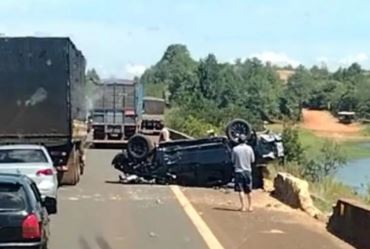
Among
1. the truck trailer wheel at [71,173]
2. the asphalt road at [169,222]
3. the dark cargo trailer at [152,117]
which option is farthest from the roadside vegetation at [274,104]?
Result: the truck trailer wheel at [71,173]

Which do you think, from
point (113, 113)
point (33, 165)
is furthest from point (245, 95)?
point (33, 165)

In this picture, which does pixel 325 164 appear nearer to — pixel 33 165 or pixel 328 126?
pixel 33 165

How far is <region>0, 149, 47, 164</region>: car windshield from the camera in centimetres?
2236

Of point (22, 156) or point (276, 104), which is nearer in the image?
point (22, 156)

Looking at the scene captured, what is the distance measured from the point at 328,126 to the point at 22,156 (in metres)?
65.2

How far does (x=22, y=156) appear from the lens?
893 inches

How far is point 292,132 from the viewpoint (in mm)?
38156

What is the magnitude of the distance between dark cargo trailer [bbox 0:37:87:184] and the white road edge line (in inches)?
146

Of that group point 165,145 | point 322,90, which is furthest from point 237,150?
point 322,90

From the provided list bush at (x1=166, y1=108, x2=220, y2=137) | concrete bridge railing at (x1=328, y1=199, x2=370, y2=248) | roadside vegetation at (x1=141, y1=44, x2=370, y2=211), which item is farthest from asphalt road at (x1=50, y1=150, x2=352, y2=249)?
bush at (x1=166, y1=108, x2=220, y2=137)

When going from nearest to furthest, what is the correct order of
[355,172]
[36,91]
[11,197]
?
1. [11,197]
2. [36,91]
3. [355,172]

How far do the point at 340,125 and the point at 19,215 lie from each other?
253 feet

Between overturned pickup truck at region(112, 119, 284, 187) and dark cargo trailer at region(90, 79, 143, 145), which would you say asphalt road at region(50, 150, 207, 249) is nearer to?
overturned pickup truck at region(112, 119, 284, 187)

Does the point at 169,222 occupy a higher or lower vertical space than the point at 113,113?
lower
